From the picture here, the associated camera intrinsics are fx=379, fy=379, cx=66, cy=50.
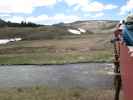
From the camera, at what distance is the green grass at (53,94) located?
32.6 feet

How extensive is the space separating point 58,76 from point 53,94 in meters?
4.92

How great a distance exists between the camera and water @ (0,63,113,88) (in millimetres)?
13250

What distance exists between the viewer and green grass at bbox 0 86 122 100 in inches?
391

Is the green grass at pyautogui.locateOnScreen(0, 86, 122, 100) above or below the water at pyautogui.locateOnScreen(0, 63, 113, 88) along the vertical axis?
above

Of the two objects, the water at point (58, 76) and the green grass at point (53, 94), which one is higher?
the green grass at point (53, 94)

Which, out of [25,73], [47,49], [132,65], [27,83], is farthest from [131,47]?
[47,49]

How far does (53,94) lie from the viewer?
1052 cm

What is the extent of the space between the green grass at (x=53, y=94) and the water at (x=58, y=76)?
1421 mm

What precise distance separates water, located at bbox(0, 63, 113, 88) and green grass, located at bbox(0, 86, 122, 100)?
1.42 metres

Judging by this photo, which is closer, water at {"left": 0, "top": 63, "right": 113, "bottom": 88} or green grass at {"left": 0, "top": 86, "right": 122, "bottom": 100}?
green grass at {"left": 0, "top": 86, "right": 122, "bottom": 100}

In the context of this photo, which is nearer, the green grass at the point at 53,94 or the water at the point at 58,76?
the green grass at the point at 53,94

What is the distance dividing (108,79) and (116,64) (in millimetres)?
8550

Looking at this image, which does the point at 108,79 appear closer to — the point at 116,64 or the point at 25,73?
the point at 25,73

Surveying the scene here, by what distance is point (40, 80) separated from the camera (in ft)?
47.0
